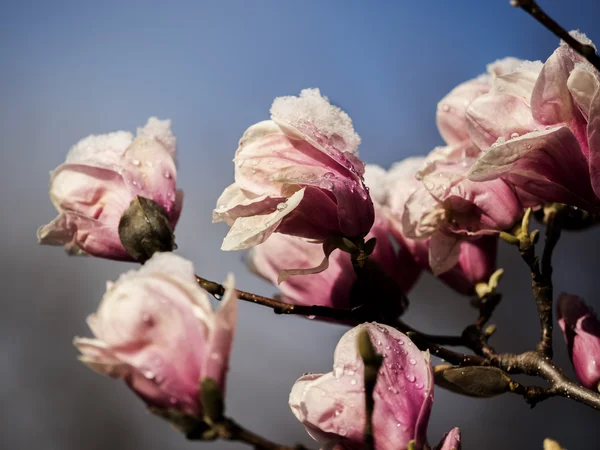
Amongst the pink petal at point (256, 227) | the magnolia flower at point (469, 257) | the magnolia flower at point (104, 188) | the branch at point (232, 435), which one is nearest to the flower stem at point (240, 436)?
the branch at point (232, 435)

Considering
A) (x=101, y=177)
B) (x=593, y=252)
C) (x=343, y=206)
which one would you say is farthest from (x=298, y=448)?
(x=593, y=252)

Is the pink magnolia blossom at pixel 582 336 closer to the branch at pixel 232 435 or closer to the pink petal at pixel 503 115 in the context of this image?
the pink petal at pixel 503 115

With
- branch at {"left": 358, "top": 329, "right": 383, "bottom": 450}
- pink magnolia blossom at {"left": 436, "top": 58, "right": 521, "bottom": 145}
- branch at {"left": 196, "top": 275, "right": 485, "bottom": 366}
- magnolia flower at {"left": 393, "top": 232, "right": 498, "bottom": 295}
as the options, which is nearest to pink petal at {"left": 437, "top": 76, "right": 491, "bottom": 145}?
pink magnolia blossom at {"left": 436, "top": 58, "right": 521, "bottom": 145}

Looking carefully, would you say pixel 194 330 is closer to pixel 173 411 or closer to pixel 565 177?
pixel 173 411

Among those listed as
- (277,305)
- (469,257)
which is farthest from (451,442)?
(469,257)

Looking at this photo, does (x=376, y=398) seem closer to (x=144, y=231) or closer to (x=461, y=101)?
(x=144, y=231)
